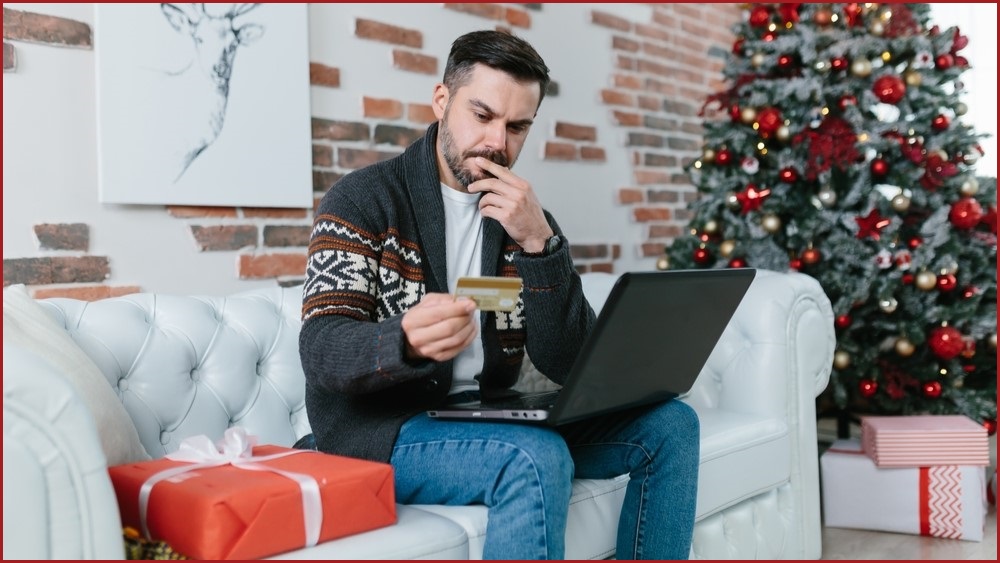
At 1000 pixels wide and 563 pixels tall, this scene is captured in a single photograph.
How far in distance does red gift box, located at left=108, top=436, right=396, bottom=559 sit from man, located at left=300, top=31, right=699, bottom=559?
0.43 ft

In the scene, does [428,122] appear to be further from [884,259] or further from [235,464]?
[235,464]

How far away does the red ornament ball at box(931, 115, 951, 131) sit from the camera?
281cm

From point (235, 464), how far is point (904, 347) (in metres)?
2.16

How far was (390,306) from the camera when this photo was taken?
4.93ft

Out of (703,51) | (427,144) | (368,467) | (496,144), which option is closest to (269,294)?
(427,144)

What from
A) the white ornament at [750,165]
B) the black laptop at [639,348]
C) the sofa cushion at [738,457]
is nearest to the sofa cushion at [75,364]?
the black laptop at [639,348]

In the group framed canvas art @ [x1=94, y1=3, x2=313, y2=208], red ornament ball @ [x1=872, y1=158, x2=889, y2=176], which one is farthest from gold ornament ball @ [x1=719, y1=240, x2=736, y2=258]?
framed canvas art @ [x1=94, y1=3, x2=313, y2=208]

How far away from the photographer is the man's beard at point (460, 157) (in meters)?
1.59

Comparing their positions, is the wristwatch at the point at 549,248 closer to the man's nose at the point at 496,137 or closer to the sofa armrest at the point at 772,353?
the man's nose at the point at 496,137

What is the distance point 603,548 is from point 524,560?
1.22ft

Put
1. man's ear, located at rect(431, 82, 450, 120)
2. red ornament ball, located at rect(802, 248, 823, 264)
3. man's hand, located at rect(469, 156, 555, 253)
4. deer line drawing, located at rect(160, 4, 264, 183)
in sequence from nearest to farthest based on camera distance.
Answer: man's hand, located at rect(469, 156, 555, 253)
man's ear, located at rect(431, 82, 450, 120)
deer line drawing, located at rect(160, 4, 264, 183)
red ornament ball, located at rect(802, 248, 823, 264)

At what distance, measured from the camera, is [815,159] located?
2.83 meters

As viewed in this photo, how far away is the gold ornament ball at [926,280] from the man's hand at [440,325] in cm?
195

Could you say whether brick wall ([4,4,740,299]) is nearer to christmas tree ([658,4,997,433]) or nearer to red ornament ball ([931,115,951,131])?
christmas tree ([658,4,997,433])
